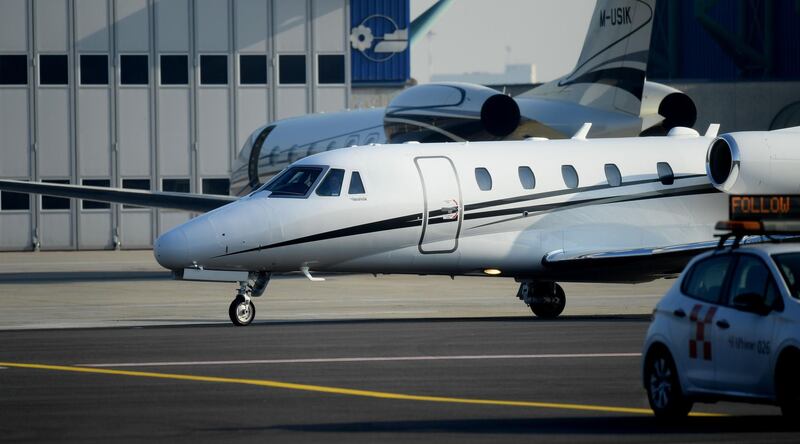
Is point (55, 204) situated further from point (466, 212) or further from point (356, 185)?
point (466, 212)

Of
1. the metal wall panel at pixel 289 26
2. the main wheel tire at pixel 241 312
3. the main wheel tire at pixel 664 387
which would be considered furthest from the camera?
the metal wall panel at pixel 289 26

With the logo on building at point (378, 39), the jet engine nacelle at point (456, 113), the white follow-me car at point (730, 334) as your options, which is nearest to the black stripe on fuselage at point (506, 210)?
the jet engine nacelle at point (456, 113)

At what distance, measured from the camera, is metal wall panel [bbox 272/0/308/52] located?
5575 cm

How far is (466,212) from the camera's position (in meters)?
25.2

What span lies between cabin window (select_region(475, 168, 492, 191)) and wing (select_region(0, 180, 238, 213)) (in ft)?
43.1

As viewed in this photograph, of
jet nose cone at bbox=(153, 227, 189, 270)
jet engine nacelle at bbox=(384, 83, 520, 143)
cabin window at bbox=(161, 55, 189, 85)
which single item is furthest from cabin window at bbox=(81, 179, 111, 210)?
jet nose cone at bbox=(153, 227, 189, 270)

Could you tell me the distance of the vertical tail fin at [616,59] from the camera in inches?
1361

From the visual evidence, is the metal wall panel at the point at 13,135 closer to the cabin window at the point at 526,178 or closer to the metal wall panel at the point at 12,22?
the metal wall panel at the point at 12,22

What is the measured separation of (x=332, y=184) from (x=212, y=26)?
32.5m

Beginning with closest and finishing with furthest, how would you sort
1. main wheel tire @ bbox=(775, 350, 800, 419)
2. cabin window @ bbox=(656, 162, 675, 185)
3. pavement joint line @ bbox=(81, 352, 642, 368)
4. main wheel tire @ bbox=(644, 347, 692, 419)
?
main wheel tire @ bbox=(775, 350, 800, 419) < main wheel tire @ bbox=(644, 347, 692, 419) < pavement joint line @ bbox=(81, 352, 642, 368) < cabin window @ bbox=(656, 162, 675, 185)

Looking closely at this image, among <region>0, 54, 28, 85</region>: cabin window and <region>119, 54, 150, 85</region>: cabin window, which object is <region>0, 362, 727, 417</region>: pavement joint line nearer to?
<region>119, 54, 150, 85</region>: cabin window

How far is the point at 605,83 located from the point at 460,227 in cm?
1128

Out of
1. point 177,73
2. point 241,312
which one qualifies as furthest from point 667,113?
point 177,73

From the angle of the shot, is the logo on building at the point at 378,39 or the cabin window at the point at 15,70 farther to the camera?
the logo on building at the point at 378,39
